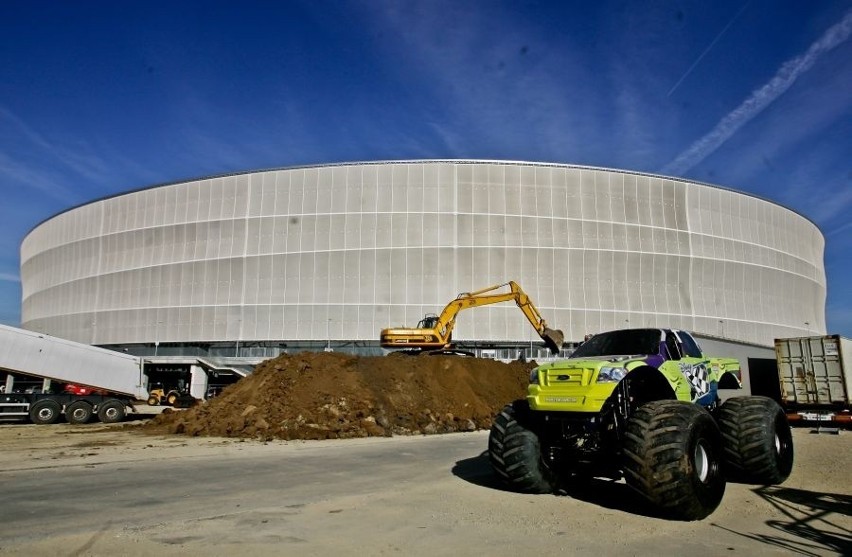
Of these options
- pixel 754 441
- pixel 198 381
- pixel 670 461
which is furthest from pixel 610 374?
pixel 198 381

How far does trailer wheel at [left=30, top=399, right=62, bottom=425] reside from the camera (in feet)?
86.4

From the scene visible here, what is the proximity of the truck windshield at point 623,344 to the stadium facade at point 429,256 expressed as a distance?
39203 mm

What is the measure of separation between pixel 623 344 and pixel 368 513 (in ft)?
15.7

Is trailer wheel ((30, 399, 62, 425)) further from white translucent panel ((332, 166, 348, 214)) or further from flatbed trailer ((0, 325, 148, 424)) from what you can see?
white translucent panel ((332, 166, 348, 214))

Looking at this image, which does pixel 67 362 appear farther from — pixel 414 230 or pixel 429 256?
pixel 414 230

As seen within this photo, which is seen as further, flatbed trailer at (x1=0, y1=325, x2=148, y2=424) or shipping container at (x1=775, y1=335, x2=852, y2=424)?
flatbed trailer at (x1=0, y1=325, x2=148, y2=424)

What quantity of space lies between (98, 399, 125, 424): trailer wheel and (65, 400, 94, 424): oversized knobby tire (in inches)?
20.2

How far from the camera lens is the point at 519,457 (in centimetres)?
920

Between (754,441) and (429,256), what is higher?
(429,256)

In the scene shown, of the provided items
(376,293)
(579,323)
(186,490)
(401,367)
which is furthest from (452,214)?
(186,490)

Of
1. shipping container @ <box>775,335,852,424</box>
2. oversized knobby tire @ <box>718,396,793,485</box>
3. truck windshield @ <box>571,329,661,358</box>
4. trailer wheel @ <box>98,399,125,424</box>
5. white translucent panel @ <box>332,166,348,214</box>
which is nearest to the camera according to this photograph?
truck windshield @ <box>571,329,661,358</box>

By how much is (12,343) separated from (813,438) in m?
32.8

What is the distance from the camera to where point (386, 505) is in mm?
8906

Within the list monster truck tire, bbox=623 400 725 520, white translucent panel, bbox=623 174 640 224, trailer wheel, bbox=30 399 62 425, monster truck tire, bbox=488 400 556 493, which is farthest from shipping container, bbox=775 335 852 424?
white translucent panel, bbox=623 174 640 224
